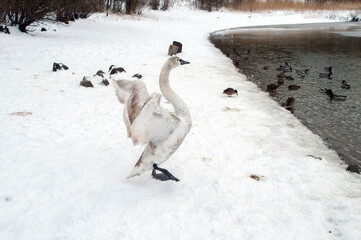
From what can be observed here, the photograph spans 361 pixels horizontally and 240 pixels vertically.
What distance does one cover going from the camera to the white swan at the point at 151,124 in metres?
3.35

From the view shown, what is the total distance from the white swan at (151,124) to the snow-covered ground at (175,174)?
1.48 ft

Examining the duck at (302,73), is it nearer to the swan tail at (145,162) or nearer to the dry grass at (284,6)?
the swan tail at (145,162)

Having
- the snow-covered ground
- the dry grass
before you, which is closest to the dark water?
the snow-covered ground

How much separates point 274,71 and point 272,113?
4.98 m

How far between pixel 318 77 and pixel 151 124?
28.5 feet

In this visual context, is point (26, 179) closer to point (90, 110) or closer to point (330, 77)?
point (90, 110)

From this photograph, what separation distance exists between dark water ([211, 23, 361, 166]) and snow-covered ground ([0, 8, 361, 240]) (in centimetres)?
54

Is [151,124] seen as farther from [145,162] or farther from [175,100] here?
[175,100]

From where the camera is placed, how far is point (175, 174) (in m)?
4.27

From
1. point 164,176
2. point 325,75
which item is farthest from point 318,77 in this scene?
point 164,176

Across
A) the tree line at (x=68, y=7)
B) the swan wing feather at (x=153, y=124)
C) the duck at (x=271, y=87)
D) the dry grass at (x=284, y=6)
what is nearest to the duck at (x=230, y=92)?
the duck at (x=271, y=87)

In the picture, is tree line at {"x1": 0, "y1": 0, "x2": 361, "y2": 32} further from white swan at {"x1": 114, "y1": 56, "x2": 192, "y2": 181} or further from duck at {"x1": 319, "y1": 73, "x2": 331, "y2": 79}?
duck at {"x1": 319, "y1": 73, "x2": 331, "y2": 79}


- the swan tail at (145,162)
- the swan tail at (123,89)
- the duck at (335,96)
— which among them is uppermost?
the swan tail at (123,89)

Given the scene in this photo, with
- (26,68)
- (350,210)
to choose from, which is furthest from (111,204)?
(26,68)
